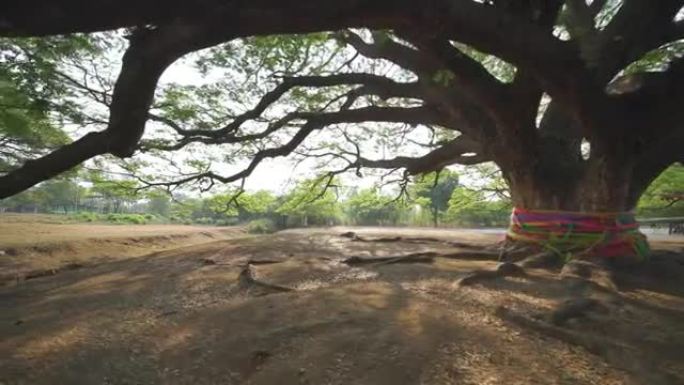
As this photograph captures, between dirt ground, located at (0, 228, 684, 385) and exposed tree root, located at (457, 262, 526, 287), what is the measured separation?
85 millimetres

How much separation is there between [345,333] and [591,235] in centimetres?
385

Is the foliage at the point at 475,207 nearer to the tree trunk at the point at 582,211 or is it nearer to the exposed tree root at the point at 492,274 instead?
the tree trunk at the point at 582,211

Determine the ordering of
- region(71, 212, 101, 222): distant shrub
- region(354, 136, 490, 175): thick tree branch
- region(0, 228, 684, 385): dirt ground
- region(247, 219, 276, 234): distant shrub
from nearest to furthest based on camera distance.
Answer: region(0, 228, 684, 385): dirt ground < region(354, 136, 490, 175): thick tree branch < region(247, 219, 276, 234): distant shrub < region(71, 212, 101, 222): distant shrub

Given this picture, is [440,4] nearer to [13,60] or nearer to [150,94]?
[150,94]

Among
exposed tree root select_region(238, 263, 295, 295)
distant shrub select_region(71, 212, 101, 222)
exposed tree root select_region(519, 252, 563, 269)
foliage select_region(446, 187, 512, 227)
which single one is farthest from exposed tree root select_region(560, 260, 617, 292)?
distant shrub select_region(71, 212, 101, 222)

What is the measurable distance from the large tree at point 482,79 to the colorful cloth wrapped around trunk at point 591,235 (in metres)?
0.21

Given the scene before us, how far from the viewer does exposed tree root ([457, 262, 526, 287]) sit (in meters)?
4.55

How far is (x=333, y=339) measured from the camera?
9.98 feet

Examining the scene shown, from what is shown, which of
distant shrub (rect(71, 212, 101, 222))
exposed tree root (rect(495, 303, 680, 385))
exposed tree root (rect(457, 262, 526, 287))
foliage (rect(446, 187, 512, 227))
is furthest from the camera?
distant shrub (rect(71, 212, 101, 222))

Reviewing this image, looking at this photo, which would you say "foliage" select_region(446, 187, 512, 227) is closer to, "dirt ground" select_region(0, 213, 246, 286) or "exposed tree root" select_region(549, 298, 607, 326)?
"dirt ground" select_region(0, 213, 246, 286)

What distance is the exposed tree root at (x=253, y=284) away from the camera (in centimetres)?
460

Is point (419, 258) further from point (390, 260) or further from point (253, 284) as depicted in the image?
point (253, 284)

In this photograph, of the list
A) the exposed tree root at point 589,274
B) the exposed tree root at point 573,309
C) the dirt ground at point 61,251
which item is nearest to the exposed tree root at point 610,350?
the exposed tree root at point 573,309

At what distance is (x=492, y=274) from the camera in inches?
189
